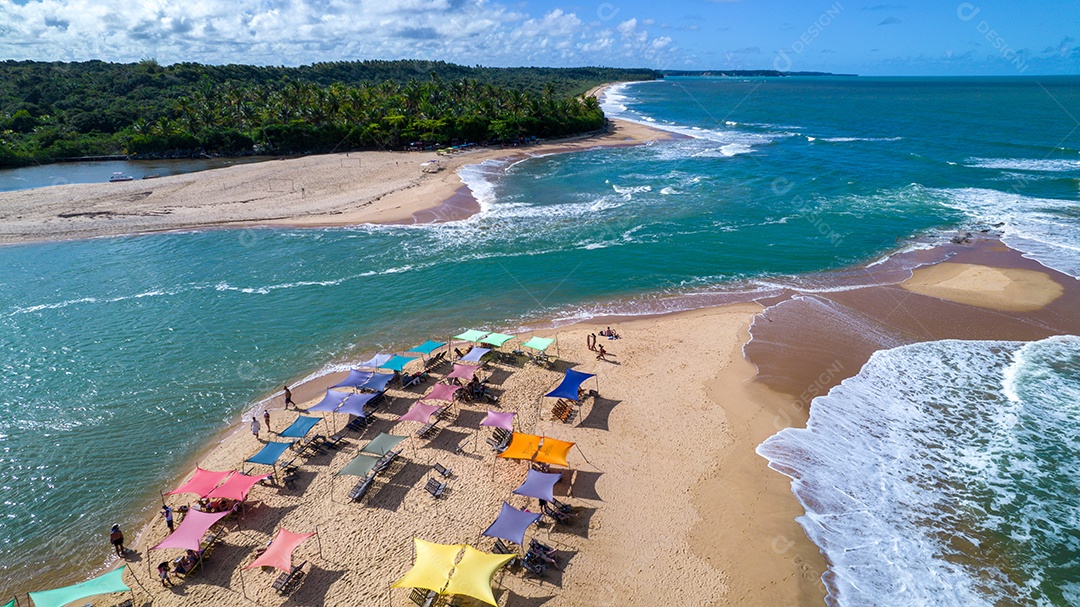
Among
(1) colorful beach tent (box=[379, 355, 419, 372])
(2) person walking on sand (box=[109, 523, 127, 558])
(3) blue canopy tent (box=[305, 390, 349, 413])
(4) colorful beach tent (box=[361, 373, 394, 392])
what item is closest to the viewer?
(2) person walking on sand (box=[109, 523, 127, 558])

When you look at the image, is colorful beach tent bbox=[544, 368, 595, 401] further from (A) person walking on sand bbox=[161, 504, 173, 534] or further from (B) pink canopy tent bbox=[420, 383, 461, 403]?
(A) person walking on sand bbox=[161, 504, 173, 534]

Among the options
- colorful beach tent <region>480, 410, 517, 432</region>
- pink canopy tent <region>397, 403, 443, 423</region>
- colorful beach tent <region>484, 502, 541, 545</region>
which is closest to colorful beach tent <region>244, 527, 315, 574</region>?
colorful beach tent <region>484, 502, 541, 545</region>

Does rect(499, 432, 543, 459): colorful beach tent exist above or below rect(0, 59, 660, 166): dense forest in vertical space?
below

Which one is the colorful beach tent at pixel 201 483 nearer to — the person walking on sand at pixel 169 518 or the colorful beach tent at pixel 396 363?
the person walking on sand at pixel 169 518

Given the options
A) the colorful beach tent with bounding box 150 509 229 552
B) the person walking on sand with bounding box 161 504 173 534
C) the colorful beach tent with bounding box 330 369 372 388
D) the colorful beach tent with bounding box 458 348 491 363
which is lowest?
the person walking on sand with bounding box 161 504 173 534

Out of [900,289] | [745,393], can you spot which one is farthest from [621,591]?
[900,289]

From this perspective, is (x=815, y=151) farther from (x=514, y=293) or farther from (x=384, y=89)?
(x=384, y=89)
